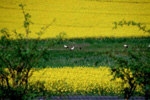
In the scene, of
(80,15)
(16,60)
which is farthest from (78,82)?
(80,15)

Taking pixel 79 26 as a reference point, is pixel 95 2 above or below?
above

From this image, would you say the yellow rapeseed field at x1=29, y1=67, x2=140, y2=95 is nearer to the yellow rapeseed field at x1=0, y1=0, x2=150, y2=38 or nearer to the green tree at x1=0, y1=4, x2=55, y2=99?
the green tree at x1=0, y1=4, x2=55, y2=99

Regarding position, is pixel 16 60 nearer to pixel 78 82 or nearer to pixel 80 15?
pixel 78 82

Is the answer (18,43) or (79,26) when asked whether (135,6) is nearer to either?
(79,26)

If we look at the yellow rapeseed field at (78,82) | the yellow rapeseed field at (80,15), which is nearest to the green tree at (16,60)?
the yellow rapeseed field at (78,82)

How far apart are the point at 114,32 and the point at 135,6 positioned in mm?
4094

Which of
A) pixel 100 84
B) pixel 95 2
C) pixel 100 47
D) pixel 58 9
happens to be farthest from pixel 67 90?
pixel 95 2

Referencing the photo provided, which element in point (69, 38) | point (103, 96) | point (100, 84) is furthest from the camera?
point (69, 38)

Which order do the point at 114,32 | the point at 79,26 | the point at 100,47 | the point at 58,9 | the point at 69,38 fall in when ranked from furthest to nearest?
the point at 58,9, the point at 79,26, the point at 114,32, the point at 69,38, the point at 100,47

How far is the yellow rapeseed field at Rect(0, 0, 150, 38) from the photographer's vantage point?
14320 millimetres

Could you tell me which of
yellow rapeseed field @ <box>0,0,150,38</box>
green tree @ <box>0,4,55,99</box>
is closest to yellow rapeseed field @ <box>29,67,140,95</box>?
green tree @ <box>0,4,55,99</box>

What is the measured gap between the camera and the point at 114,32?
14.2m

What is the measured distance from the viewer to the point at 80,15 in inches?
639

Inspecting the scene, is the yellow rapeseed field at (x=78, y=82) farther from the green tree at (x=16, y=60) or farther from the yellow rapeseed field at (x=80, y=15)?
the yellow rapeseed field at (x=80, y=15)
